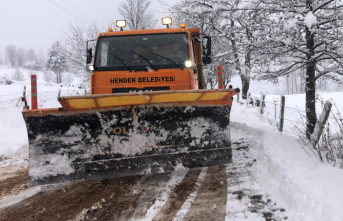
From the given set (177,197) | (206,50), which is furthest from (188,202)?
(206,50)

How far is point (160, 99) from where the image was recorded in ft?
12.1

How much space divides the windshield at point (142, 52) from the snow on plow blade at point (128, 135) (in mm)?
1454

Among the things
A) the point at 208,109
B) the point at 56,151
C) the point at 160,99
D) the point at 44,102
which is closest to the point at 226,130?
the point at 208,109

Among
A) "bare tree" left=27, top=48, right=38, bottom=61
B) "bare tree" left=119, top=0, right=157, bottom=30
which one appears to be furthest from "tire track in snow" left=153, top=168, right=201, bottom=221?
"bare tree" left=27, top=48, right=38, bottom=61

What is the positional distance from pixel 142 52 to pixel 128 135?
2071 mm

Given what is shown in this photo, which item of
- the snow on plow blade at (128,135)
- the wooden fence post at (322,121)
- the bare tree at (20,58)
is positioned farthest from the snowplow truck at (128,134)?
the bare tree at (20,58)

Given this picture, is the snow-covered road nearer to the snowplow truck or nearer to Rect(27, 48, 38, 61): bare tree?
the snowplow truck

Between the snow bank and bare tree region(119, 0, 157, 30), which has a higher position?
bare tree region(119, 0, 157, 30)

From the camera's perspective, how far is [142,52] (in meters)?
5.19

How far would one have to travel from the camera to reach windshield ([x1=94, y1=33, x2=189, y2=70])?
16.6ft

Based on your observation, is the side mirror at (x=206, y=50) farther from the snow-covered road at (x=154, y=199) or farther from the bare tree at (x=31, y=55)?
the bare tree at (x=31, y=55)

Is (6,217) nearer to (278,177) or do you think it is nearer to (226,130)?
(226,130)

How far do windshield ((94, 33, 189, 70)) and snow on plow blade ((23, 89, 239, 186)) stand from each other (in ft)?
4.77

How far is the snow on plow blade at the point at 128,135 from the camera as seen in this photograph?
3.58m
